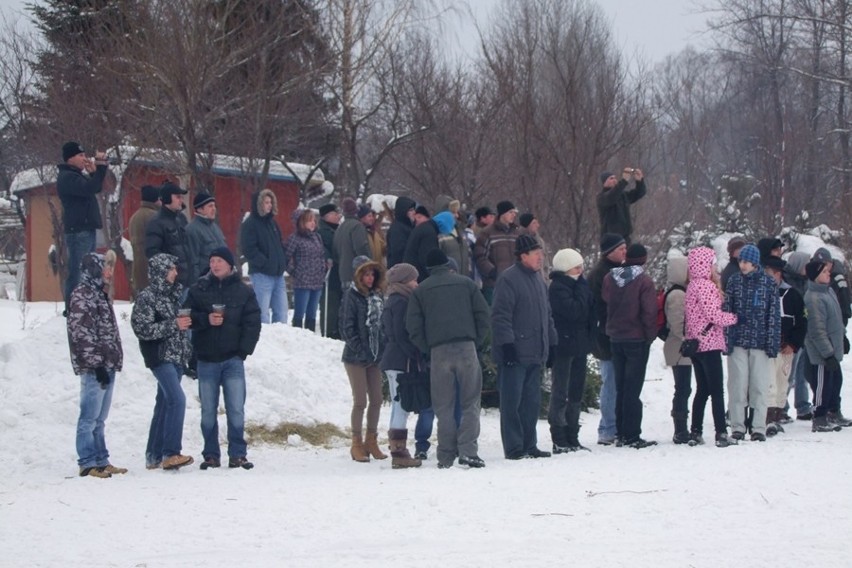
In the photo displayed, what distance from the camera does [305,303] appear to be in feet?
56.4

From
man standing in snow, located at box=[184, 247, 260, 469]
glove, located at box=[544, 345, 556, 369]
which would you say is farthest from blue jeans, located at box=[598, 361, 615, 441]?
man standing in snow, located at box=[184, 247, 260, 469]

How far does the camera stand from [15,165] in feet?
93.8

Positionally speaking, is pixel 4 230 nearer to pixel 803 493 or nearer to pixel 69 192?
pixel 69 192

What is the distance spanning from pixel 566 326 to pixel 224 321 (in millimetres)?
3309

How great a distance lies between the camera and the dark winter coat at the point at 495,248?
1520 cm

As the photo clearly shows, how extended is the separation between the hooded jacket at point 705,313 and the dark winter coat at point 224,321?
4206 millimetres

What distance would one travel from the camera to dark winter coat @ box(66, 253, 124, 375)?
10.6 meters

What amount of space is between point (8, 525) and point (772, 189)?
2166 cm

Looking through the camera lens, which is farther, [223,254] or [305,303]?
[305,303]

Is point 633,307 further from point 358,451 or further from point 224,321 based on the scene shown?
point 224,321

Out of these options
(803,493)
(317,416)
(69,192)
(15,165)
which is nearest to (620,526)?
(803,493)

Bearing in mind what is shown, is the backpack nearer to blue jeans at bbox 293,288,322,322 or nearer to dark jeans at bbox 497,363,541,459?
dark jeans at bbox 497,363,541,459

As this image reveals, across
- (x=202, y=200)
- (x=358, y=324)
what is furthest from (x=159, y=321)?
(x=202, y=200)

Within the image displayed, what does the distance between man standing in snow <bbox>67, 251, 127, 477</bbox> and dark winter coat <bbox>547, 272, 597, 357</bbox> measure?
13.7 feet
